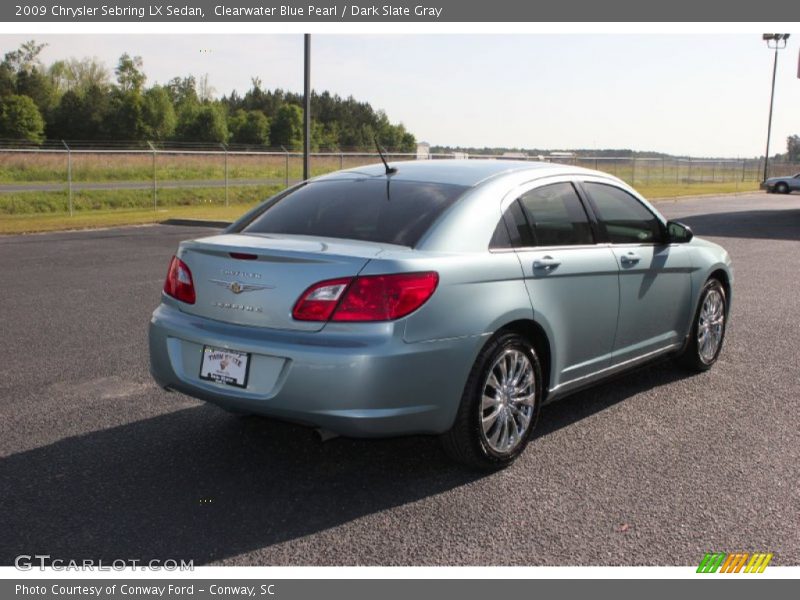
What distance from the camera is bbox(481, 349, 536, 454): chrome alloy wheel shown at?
4520 mm

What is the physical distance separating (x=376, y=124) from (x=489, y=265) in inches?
4020

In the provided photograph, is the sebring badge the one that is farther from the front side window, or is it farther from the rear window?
the front side window

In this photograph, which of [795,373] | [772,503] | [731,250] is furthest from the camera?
[731,250]

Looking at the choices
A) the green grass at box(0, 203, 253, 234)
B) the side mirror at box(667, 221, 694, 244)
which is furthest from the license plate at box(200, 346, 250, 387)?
the green grass at box(0, 203, 253, 234)

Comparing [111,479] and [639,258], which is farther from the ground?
[639,258]

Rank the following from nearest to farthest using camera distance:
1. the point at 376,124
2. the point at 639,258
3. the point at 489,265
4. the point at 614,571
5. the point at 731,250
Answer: the point at 614,571 → the point at 489,265 → the point at 639,258 → the point at 731,250 → the point at 376,124

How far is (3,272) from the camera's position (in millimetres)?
11992

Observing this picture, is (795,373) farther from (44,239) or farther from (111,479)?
(44,239)

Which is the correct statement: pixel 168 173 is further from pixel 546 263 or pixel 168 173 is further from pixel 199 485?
pixel 199 485

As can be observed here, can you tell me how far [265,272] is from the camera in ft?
13.9

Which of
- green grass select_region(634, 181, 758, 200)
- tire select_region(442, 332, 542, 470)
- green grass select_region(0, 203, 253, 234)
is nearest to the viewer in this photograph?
tire select_region(442, 332, 542, 470)

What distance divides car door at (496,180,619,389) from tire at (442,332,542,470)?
245 mm

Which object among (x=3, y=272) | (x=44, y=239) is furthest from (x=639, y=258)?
(x=44, y=239)
